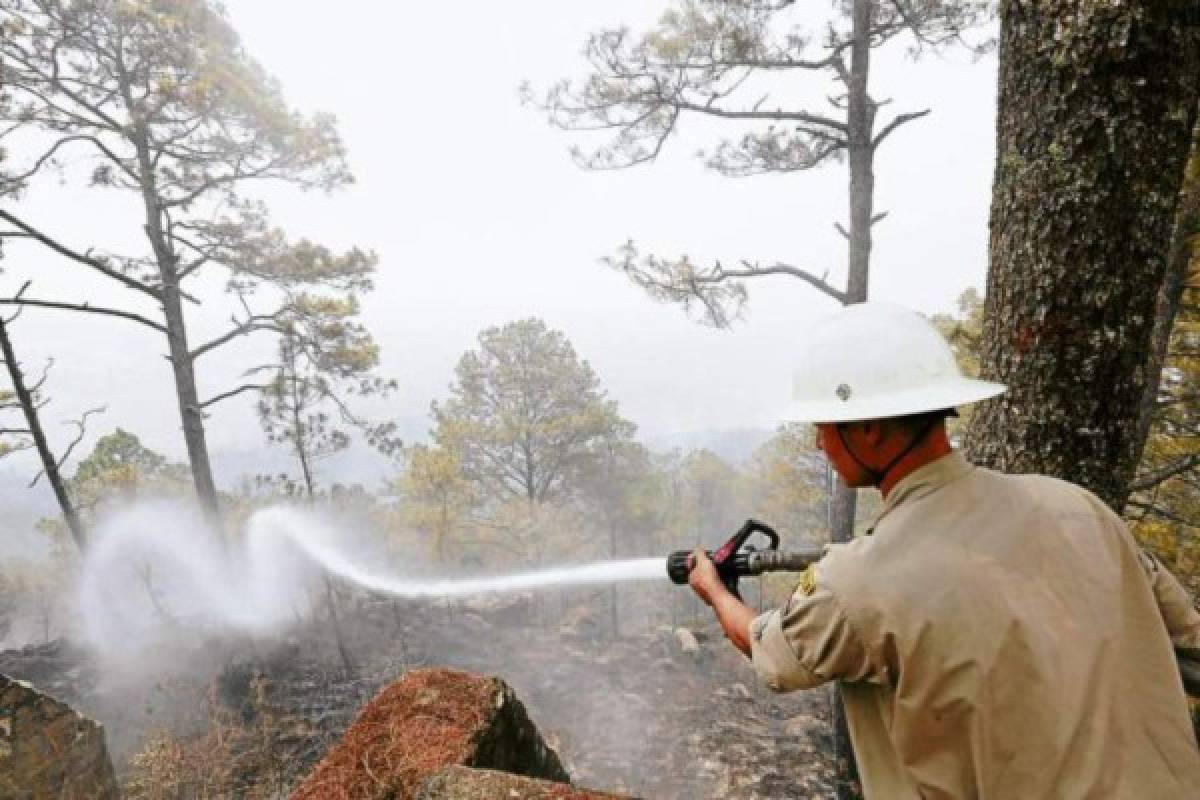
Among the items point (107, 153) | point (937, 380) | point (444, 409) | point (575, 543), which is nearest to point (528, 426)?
point (444, 409)

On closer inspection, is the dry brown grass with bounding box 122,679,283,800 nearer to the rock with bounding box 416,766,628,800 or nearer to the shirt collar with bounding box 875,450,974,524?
the rock with bounding box 416,766,628,800

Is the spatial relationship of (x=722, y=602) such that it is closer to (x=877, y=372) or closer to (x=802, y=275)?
(x=877, y=372)

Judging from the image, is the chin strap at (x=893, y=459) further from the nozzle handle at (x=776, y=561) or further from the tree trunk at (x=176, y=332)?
the tree trunk at (x=176, y=332)

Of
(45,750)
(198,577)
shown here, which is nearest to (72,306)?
(45,750)

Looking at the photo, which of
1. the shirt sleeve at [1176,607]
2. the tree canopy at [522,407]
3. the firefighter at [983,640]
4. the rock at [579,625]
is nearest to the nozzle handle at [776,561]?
the firefighter at [983,640]

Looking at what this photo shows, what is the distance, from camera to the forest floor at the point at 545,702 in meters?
9.59

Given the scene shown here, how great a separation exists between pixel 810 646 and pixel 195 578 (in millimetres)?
21469

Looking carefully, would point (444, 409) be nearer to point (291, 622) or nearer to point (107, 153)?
point (291, 622)

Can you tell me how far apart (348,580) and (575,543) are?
34.6 feet

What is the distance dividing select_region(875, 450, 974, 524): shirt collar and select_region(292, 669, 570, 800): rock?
2233mm

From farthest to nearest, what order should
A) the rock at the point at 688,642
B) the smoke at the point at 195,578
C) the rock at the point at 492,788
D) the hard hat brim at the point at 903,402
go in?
the rock at the point at 688,642
the smoke at the point at 195,578
the rock at the point at 492,788
the hard hat brim at the point at 903,402

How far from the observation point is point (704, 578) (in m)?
2.27

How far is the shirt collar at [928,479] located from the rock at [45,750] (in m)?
7.89

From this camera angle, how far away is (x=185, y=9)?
1030 cm
